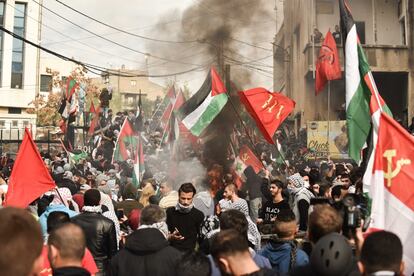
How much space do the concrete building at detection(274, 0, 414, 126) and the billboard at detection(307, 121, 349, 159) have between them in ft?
18.0

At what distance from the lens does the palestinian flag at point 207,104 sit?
35.7ft

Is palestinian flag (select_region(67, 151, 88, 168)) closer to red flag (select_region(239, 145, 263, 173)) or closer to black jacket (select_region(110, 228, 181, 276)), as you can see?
red flag (select_region(239, 145, 263, 173))

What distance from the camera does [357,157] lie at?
6.15 metres

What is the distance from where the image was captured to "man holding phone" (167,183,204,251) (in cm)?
577

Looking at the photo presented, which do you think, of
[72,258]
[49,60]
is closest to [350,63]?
[72,258]

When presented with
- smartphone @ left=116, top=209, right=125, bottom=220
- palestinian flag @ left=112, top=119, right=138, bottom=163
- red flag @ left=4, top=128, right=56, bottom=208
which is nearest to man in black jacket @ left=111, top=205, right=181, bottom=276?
red flag @ left=4, top=128, right=56, bottom=208

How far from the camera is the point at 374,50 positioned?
1017 inches

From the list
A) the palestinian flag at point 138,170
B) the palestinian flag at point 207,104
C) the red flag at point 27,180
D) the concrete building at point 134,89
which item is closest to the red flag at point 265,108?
the palestinian flag at point 207,104

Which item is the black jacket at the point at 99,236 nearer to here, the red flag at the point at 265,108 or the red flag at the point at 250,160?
the red flag at the point at 265,108

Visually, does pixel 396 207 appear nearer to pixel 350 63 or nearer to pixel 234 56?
pixel 350 63

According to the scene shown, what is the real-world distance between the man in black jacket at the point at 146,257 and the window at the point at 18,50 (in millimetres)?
52697

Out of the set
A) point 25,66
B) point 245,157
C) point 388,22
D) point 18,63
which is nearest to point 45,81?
point 25,66

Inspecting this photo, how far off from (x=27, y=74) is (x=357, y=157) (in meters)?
52.2

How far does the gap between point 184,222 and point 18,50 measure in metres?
51.9
